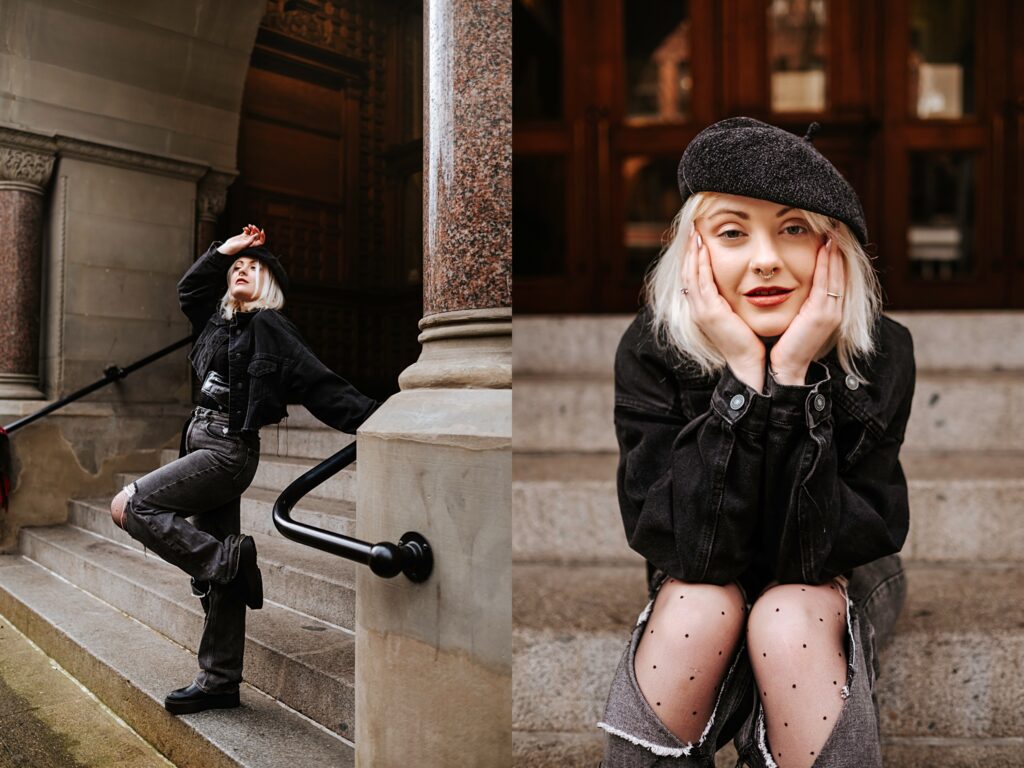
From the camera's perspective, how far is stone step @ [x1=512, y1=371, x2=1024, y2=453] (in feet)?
7.97

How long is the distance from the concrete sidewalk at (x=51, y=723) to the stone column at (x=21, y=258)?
46 cm

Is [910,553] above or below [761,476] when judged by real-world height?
below

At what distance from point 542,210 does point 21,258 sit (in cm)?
222

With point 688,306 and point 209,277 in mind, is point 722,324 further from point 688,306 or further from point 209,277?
point 209,277

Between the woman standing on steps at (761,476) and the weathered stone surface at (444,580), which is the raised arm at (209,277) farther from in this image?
the woman standing on steps at (761,476)

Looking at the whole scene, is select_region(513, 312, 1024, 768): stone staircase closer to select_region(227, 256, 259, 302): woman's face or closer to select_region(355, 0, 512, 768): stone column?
select_region(355, 0, 512, 768): stone column

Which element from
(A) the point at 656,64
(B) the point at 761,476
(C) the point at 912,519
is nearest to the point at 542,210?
(A) the point at 656,64

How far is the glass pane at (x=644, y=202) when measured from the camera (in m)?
3.37

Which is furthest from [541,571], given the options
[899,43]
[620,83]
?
[899,43]

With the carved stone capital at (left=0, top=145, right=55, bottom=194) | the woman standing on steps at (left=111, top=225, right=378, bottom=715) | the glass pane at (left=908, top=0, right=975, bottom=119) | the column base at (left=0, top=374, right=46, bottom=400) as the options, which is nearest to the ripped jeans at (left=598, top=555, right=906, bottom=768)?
the woman standing on steps at (left=111, top=225, right=378, bottom=715)

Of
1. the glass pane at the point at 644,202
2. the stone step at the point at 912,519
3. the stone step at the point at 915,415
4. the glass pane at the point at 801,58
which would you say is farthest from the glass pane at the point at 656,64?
the stone step at the point at 912,519

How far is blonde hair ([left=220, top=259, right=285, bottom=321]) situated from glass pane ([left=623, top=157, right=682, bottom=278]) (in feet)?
7.55

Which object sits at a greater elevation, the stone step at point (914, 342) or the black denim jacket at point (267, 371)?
the stone step at point (914, 342)

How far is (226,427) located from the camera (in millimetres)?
1229
